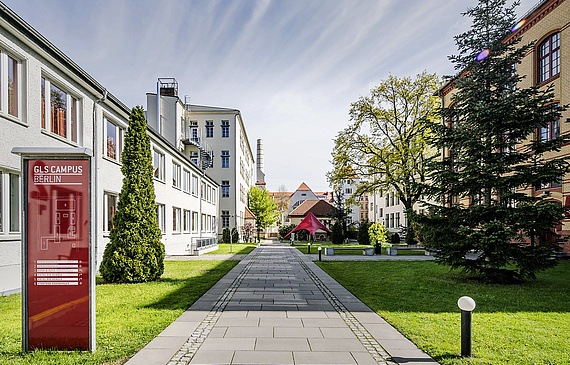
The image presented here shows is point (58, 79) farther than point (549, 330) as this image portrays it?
Yes

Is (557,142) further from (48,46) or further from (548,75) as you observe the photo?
(48,46)

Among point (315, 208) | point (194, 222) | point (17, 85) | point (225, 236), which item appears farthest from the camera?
point (315, 208)

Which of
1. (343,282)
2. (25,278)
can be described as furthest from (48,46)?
(343,282)

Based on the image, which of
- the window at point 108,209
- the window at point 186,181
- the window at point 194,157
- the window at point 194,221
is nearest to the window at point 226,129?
the window at point 194,157

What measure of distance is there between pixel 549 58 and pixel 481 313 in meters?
20.5

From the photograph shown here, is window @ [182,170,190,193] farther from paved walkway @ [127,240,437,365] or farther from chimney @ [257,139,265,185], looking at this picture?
chimney @ [257,139,265,185]

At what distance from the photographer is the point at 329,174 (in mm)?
29734

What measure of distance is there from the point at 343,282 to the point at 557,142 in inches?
304

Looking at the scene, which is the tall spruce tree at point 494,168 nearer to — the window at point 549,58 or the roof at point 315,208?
the window at point 549,58

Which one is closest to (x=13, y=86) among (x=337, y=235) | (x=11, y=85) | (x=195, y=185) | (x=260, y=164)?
(x=11, y=85)

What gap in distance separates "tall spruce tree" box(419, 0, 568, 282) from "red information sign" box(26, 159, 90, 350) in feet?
34.3

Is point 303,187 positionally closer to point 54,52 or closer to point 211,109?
point 211,109

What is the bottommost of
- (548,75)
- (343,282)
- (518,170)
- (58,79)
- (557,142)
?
(343,282)

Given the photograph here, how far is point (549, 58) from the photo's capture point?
2203 cm
